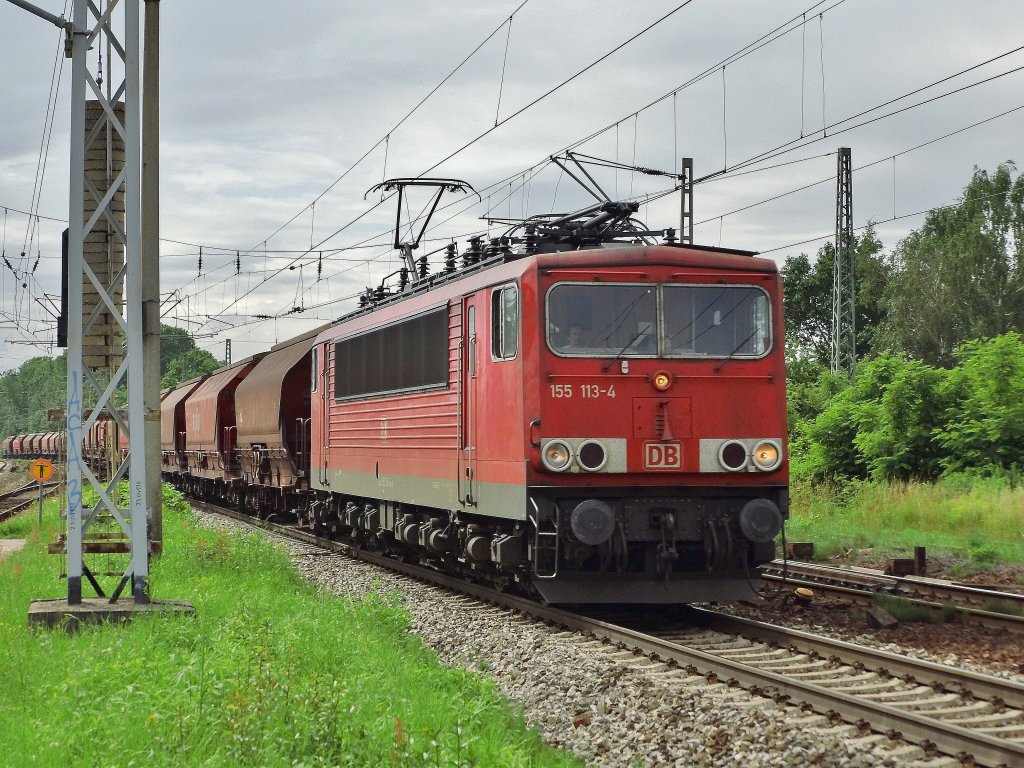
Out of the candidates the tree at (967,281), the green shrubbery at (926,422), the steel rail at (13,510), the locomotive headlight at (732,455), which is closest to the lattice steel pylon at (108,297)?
the locomotive headlight at (732,455)

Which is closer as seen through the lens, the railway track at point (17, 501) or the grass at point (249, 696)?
the grass at point (249, 696)

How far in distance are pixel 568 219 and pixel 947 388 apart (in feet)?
40.6

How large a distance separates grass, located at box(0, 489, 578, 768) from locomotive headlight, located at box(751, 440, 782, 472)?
345cm

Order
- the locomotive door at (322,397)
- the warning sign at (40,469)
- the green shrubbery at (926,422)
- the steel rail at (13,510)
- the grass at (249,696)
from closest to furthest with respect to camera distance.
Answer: the grass at (249,696) < the locomotive door at (322,397) < the green shrubbery at (926,422) < the warning sign at (40,469) < the steel rail at (13,510)

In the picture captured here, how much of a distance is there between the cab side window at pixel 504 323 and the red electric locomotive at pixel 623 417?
0.02 m

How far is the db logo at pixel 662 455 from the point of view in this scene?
36.3 feet

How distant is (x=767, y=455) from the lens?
11344mm

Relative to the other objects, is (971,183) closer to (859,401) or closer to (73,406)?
(859,401)

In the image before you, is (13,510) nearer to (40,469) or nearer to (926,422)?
(40,469)

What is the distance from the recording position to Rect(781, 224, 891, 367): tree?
59656 millimetres

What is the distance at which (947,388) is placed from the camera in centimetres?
2264

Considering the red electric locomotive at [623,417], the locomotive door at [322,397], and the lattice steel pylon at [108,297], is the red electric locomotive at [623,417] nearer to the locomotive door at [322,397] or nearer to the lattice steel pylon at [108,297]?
the lattice steel pylon at [108,297]

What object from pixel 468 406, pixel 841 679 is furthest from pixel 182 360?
pixel 841 679

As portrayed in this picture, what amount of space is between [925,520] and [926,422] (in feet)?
12.6
